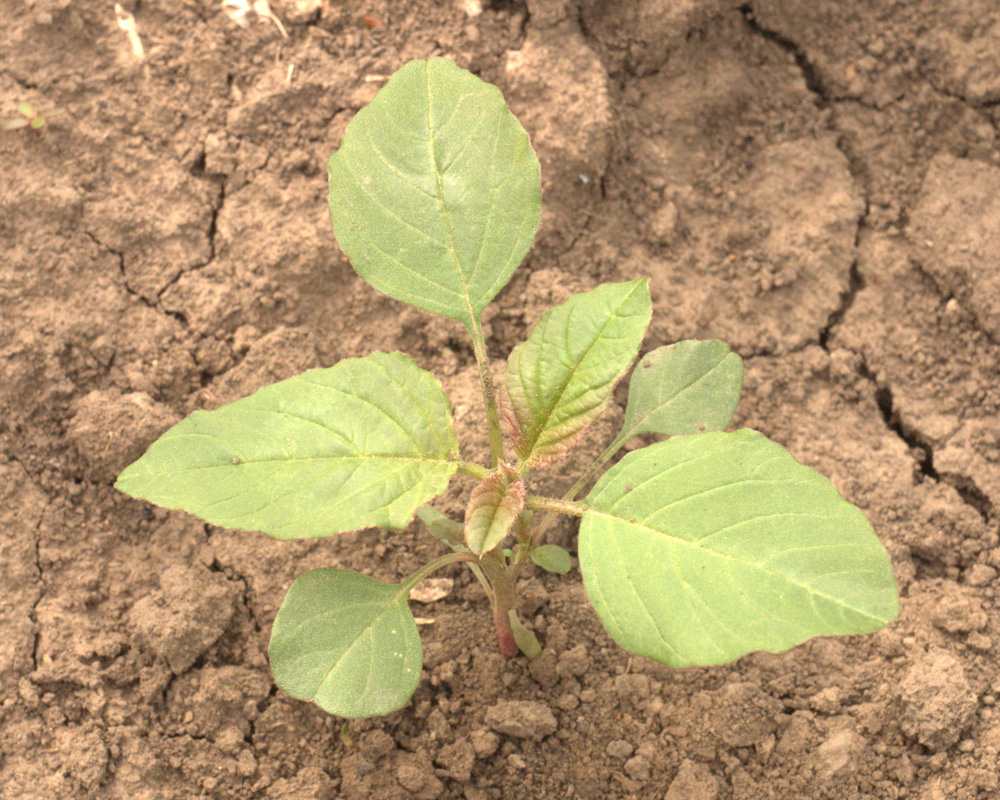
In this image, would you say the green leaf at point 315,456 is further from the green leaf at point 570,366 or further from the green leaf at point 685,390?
the green leaf at point 685,390

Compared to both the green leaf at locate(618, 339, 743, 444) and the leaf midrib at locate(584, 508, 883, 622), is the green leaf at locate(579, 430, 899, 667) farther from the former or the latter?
the green leaf at locate(618, 339, 743, 444)

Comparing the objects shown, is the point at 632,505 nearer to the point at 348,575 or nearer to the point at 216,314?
the point at 348,575

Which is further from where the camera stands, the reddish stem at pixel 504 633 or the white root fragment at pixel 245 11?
the white root fragment at pixel 245 11

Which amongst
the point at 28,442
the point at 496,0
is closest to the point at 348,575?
the point at 28,442

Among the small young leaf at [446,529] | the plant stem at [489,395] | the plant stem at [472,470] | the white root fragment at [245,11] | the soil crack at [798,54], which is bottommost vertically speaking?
the small young leaf at [446,529]

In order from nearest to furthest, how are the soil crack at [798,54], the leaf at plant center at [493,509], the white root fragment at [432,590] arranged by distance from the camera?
the leaf at plant center at [493,509] → the white root fragment at [432,590] → the soil crack at [798,54]

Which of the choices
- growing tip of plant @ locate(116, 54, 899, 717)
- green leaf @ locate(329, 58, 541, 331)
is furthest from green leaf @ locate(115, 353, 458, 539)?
green leaf @ locate(329, 58, 541, 331)

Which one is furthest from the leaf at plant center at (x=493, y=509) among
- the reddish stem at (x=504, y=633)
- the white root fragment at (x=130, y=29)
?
the white root fragment at (x=130, y=29)
